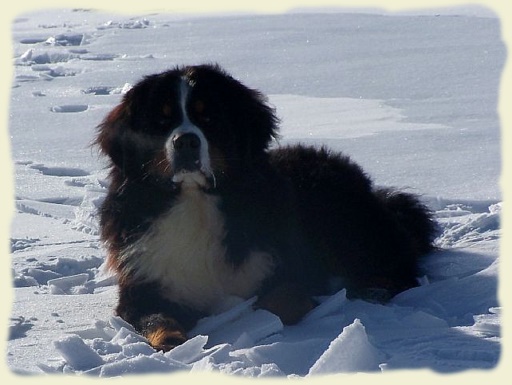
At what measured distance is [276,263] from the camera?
5.14 m

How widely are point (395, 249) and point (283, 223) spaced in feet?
2.92

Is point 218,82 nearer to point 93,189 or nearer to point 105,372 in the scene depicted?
point 105,372

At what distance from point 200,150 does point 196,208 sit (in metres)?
0.35

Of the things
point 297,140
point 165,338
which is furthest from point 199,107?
point 297,140

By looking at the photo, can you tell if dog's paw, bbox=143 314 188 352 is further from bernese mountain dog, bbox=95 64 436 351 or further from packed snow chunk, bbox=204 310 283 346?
packed snow chunk, bbox=204 310 283 346

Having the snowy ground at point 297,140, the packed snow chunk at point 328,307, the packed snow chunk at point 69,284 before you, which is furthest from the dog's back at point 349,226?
the packed snow chunk at point 69,284

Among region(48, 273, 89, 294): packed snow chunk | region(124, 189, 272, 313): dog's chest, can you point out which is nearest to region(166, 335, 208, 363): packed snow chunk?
region(124, 189, 272, 313): dog's chest

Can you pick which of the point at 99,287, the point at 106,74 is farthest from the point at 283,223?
the point at 106,74

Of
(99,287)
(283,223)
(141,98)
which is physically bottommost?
(99,287)

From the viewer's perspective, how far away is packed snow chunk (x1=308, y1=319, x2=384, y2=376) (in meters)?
3.85

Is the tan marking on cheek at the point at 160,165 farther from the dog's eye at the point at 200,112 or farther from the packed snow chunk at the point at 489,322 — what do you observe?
the packed snow chunk at the point at 489,322

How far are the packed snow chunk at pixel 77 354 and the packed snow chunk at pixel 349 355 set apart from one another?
2.87 ft

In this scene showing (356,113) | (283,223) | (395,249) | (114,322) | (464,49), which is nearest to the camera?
(114,322)

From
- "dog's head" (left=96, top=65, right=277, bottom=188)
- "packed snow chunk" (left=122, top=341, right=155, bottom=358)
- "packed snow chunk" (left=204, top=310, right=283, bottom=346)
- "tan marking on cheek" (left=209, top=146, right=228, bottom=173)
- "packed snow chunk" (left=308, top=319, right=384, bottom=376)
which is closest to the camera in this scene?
"packed snow chunk" (left=308, top=319, right=384, bottom=376)
